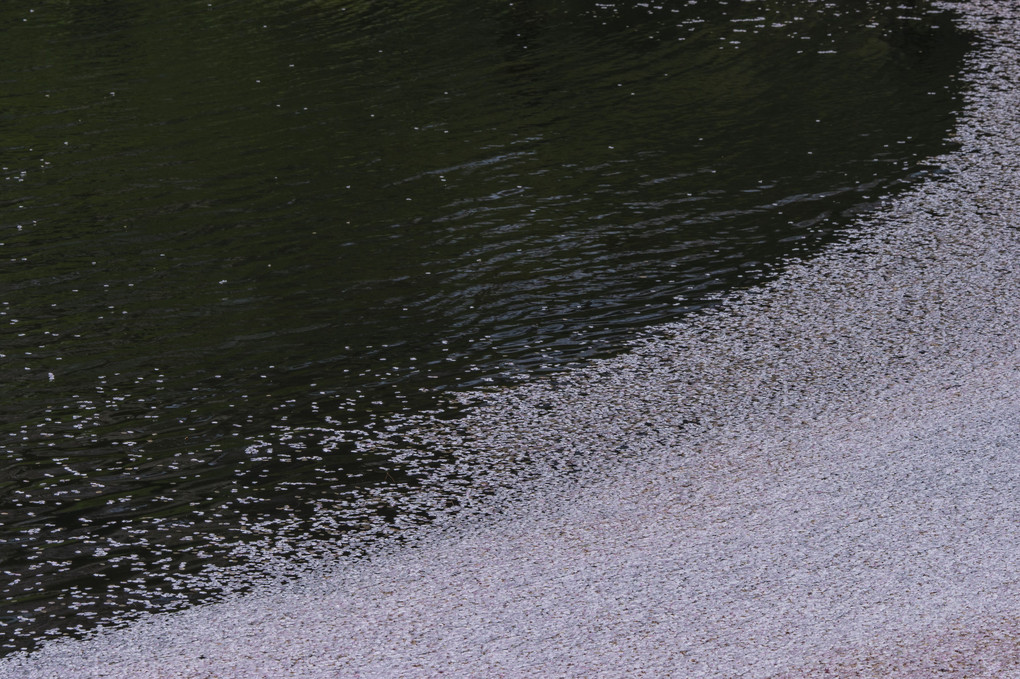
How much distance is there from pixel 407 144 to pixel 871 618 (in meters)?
7.17

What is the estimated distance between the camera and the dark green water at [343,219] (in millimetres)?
5340

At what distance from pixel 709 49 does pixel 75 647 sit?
35.3 feet

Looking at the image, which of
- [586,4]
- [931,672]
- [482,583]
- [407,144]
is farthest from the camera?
[586,4]

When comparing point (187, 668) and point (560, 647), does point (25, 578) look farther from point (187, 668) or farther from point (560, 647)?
point (560, 647)

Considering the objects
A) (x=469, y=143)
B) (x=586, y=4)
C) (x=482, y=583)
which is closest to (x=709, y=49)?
(x=586, y=4)

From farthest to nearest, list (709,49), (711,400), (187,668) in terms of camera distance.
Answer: (709,49)
(711,400)
(187,668)

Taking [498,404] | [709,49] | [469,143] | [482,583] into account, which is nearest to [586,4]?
[709,49]

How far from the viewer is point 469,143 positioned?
33.9 feet

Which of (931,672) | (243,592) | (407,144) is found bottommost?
(931,672)

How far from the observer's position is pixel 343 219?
8.72 metres

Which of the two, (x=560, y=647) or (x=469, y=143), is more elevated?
(x=469, y=143)

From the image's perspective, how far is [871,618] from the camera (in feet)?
13.3

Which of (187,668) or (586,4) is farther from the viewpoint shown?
(586,4)

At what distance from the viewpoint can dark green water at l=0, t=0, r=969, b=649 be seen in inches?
210
